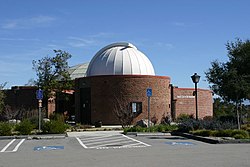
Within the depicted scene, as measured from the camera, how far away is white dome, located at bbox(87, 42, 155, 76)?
43634mm

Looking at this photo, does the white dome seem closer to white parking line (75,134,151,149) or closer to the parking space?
the parking space

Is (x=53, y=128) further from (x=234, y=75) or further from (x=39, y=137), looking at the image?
(x=234, y=75)

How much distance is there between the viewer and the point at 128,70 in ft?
143

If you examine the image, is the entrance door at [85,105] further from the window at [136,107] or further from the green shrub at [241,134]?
the green shrub at [241,134]

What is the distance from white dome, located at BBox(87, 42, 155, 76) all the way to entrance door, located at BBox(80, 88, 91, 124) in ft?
A: 9.42

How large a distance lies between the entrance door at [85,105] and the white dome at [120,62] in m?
2.87

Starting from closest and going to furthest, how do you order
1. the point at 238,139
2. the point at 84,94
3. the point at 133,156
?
1. the point at 133,156
2. the point at 238,139
3. the point at 84,94

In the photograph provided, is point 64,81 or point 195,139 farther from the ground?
point 64,81

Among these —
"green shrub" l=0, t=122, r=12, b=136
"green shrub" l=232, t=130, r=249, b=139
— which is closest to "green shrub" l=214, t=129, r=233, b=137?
"green shrub" l=232, t=130, r=249, b=139

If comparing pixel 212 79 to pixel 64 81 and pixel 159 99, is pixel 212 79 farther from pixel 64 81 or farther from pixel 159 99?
pixel 64 81

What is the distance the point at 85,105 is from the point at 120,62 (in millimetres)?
6079

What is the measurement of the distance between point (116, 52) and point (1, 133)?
22967 mm

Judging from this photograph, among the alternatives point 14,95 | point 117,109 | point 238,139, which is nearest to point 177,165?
point 238,139

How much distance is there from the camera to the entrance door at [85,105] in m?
42.1
